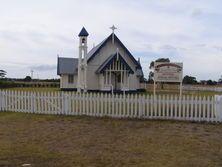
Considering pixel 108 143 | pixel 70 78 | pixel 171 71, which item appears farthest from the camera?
pixel 70 78

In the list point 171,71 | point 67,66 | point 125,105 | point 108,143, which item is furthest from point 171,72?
point 67,66

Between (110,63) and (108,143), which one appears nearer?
Answer: (108,143)

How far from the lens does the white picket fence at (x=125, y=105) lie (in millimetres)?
15922

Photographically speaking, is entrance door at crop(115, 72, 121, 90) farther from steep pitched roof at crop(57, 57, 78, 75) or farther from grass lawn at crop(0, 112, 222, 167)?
grass lawn at crop(0, 112, 222, 167)

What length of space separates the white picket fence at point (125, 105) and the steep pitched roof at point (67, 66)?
30923mm

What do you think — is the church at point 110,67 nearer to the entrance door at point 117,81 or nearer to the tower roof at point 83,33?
the entrance door at point 117,81

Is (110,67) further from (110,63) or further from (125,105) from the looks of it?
(125,105)

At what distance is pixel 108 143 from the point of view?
10.8 metres

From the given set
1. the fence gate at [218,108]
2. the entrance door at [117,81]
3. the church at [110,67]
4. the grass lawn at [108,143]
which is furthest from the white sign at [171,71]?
the entrance door at [117,81]

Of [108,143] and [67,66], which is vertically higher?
[67,66]

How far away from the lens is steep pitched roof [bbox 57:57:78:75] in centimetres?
5016

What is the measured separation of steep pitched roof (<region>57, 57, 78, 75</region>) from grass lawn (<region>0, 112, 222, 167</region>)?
34.2 metres

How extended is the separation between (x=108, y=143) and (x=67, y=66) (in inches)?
1618

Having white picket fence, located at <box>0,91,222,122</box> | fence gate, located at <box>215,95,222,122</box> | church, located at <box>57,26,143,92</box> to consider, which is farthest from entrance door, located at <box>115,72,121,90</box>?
fence gate, located at <box>215,95,222,122</box>
